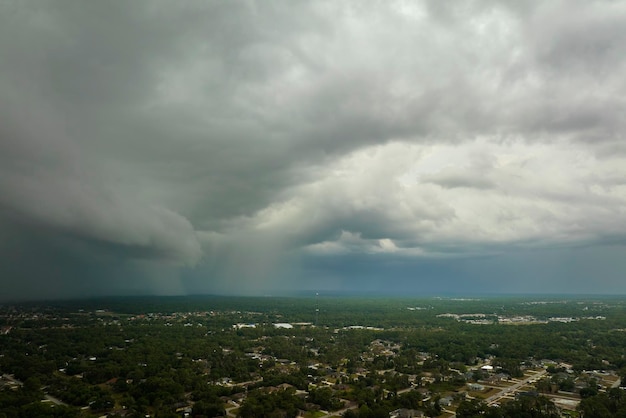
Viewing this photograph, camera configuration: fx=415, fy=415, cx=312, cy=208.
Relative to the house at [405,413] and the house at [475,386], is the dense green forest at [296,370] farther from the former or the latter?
the house at [475,386]

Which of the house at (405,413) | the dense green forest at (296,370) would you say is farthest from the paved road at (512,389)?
the house at (405,413)

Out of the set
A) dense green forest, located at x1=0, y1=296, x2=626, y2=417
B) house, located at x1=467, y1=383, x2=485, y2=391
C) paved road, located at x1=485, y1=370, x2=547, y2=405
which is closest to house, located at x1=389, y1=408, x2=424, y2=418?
dense green forest, located at x1=0, y1=296, x2=626, y2=417

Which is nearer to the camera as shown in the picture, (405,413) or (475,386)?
(405,413)

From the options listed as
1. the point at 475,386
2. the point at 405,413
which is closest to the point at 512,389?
the point at 475,386

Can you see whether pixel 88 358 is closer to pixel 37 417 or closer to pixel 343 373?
pixel 37 417

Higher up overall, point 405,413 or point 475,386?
point 405,413

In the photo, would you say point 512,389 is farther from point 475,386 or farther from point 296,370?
point 296,370

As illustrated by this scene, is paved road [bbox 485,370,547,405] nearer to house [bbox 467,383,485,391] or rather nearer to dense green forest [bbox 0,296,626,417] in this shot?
dense green forest [bbox 0,296,626,417]

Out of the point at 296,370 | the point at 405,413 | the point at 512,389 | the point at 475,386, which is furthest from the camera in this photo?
the point at 296,370
